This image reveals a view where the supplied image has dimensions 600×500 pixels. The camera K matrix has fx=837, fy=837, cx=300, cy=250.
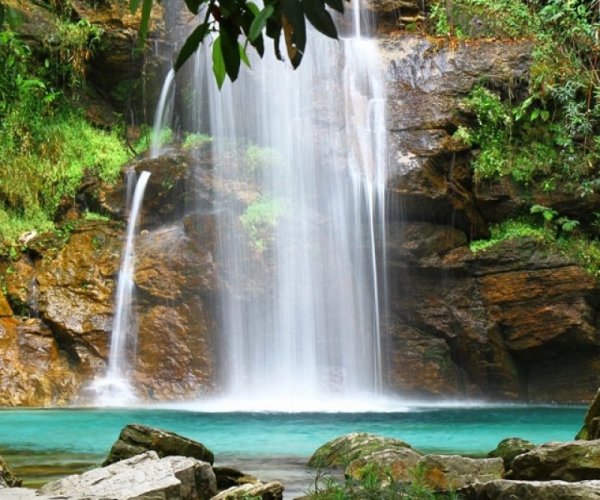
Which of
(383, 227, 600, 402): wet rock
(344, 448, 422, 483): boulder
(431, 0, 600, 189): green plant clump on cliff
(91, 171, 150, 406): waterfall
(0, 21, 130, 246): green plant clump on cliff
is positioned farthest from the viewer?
(0, 21, 130, 246): green plant clump on cliff

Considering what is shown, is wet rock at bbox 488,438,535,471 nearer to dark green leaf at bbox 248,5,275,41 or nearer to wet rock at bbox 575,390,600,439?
wet rock at bbox 575,390,600,439

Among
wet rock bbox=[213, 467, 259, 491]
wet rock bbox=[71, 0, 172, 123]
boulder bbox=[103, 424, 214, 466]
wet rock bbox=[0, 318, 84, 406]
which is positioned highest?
wet rock bbox=[71, 0, 172, 123]

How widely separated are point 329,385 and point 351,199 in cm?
356

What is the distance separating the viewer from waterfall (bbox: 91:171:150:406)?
13922mm

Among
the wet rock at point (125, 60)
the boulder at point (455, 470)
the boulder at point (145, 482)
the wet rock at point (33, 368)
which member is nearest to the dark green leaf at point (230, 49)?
the boulder at point (145, 482)

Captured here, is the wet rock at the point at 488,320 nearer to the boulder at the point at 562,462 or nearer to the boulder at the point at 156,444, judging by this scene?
the boulder at the point at 156,444

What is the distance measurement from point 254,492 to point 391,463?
1.26 metres

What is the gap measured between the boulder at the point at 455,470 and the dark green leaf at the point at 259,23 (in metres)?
4.13

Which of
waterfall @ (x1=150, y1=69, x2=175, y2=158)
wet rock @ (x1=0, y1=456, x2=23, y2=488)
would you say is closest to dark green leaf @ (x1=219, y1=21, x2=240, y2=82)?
wet rock @ (x1=0, y1=456, x2=23, y2=488)

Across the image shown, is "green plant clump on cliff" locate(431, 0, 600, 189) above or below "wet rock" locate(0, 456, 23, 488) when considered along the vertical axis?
above

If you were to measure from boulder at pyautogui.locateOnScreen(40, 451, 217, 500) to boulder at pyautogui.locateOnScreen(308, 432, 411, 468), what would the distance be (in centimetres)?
148

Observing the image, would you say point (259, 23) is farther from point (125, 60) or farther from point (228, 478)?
point (125, 60)

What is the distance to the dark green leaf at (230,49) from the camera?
5.70 feet

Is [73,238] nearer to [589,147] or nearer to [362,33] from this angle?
[362,33]
